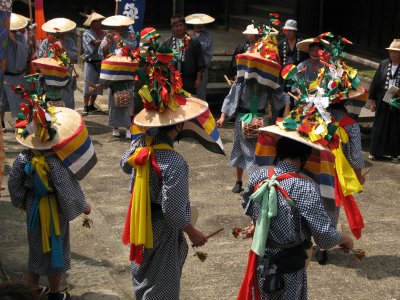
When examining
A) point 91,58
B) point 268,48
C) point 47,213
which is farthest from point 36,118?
point 91,58

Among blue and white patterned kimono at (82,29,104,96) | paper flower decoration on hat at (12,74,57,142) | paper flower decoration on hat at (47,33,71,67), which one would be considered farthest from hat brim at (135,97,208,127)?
blue and white patterned kimono at (82,29,104,96)

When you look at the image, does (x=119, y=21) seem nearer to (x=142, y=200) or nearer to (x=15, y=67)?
(x=15, y=67)

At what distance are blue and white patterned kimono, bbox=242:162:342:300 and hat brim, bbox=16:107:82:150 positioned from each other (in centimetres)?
166

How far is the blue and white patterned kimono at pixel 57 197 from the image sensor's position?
559 cm

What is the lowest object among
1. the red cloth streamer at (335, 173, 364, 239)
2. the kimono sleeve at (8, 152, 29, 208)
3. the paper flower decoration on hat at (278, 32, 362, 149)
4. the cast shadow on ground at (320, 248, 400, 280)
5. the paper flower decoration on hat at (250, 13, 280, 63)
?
the cast shadow on ground at (320, 248, 400, 280)

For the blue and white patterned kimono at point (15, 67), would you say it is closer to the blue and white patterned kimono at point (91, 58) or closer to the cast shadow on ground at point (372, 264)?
the blue and white patterned kimono at point (91, 58)

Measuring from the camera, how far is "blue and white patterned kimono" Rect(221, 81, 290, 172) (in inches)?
332

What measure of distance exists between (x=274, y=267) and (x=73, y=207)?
176 centimetres

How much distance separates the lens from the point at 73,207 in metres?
5.65

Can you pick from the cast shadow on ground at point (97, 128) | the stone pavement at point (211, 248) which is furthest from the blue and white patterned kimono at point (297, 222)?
the cast shadow on ground at point (97, 128)

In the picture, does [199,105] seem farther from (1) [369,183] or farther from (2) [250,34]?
(2) [250,34]

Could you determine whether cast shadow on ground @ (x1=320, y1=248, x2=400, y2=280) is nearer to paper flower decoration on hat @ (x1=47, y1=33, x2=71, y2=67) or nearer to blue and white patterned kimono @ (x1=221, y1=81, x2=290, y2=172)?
blue and white patterned kimono @ (x1=221, y1=81, x2=290, y2=172)

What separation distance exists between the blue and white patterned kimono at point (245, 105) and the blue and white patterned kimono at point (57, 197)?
122 inches

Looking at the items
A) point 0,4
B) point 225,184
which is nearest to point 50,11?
point 225,184
